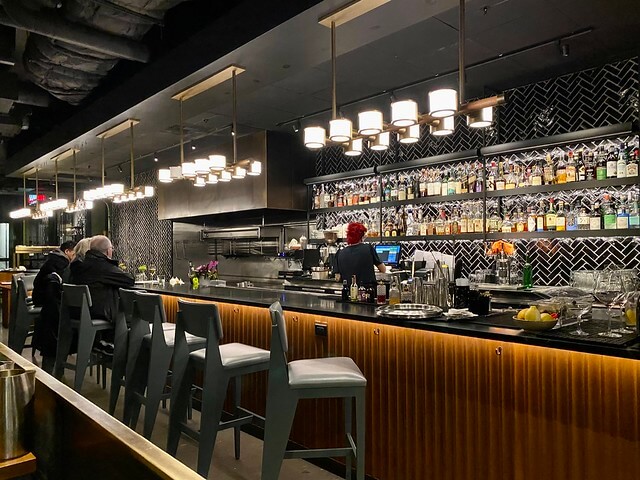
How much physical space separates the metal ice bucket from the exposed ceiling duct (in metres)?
3.43

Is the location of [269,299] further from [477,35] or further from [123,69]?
[123,69]

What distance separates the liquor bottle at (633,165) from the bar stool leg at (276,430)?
402cm

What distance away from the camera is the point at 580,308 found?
8.17ft

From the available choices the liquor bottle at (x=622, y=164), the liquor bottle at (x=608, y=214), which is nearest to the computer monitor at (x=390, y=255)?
the liquor bottle at (x=608, y=214)

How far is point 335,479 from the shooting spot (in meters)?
Answer: 2.99

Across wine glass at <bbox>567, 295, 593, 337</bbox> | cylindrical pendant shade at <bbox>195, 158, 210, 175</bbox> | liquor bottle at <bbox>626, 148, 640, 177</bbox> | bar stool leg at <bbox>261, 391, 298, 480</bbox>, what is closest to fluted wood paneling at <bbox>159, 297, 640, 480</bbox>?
wine glass at <bbox>567, 295, 593, 337</bbox>

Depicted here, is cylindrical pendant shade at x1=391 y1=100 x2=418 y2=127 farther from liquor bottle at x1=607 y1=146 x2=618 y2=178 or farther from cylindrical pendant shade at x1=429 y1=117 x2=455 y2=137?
liquor bottle at x1=607 y1=146 x2=618 y2=178

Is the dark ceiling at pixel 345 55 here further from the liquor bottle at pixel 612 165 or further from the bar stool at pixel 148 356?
the bar stool at pixel 148 356

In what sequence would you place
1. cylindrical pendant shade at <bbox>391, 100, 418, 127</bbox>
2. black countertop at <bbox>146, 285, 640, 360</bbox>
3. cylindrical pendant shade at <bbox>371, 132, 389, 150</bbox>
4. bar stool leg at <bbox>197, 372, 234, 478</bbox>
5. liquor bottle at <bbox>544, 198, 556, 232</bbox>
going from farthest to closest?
liquor bottle at <bbox>544, 198, 556, 232</bbox> → cylindrical pendant shade at <bbox>371, 132, 389, 150</bbox> → cylindrical pendant shade at <bbox>391, 100, 418, 127</bbox> → bar stool leg at <bbox>197, 372, 234, 478</bbox> → black countertop at <bbox>146, 285, 640, 360</bbox>

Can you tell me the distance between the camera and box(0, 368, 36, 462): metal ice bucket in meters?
1.24

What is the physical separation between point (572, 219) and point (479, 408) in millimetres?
3504

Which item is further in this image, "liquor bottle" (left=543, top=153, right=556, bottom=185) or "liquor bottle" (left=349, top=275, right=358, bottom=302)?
"liquor bottle" (left=543, top=153, right=556, bottom=185)

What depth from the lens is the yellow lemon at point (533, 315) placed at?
2279mm

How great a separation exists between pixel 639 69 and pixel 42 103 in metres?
6.77
